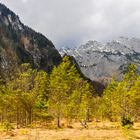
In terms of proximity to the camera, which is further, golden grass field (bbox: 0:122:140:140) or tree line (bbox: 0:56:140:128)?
tree line (bbox: 0:56:140:128)

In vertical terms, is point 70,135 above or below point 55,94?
below

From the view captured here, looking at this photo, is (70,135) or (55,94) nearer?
(70,135)

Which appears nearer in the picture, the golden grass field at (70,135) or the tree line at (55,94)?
the golden grass field at (70,135)

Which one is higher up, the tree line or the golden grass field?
the tree line

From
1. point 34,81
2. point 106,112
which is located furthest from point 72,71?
point 106,112

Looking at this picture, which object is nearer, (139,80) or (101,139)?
(101,139)

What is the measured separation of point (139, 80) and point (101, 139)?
1273 inches

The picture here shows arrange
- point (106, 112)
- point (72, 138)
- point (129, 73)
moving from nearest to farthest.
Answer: point (72, 138)
point (129, 73)
point (106, 112)

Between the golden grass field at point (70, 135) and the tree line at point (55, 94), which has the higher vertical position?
the tree line at point (55, 94)

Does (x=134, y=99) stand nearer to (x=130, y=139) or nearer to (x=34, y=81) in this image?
(x=34, y=81)

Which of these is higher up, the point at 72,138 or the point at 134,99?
the point at 134,99

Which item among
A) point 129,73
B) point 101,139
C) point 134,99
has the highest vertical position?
point 129,73

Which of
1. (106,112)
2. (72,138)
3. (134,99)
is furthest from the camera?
(106,112)

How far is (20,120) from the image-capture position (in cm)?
8488
